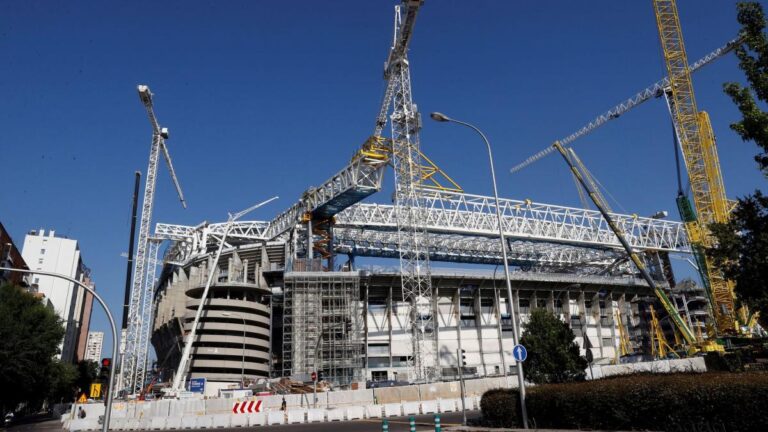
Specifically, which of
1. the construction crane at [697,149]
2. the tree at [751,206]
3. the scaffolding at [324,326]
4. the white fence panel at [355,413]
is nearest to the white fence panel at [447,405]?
the white fence panel at [355,413]

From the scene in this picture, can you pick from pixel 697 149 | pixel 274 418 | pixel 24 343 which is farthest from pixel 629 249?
pixel 24 343

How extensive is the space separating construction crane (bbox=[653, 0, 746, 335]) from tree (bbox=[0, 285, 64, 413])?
7206 cm

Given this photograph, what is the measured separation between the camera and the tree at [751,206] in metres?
17.0

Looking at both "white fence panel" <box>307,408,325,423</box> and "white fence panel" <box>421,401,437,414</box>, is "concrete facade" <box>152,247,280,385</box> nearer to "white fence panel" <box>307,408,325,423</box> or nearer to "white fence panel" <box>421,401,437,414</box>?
"white fence panel" <box>307,408,325,423</box>

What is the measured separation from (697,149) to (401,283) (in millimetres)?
43291

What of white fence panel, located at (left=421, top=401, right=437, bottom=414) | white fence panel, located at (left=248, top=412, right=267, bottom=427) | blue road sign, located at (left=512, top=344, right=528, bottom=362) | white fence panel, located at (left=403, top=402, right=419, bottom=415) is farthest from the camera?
white fence panel, located at (left=421, top=401, right=437, bottom=414)

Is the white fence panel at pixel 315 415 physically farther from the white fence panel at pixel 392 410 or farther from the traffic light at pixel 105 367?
the traffic light at pixel 105 367

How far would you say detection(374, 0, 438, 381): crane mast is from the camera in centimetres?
6875

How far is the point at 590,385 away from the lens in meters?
17.8

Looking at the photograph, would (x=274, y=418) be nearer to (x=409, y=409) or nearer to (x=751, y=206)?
(x=409, y=409)

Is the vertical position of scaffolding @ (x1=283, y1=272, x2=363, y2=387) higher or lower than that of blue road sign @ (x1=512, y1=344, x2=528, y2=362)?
higher

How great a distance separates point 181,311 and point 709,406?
87858mm

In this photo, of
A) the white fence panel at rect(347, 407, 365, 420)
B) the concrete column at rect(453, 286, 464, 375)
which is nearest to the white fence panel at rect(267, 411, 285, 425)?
the white fence panel at rect(347, 407, 365, 420)

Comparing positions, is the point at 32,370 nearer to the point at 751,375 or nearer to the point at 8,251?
the point at 8,251
